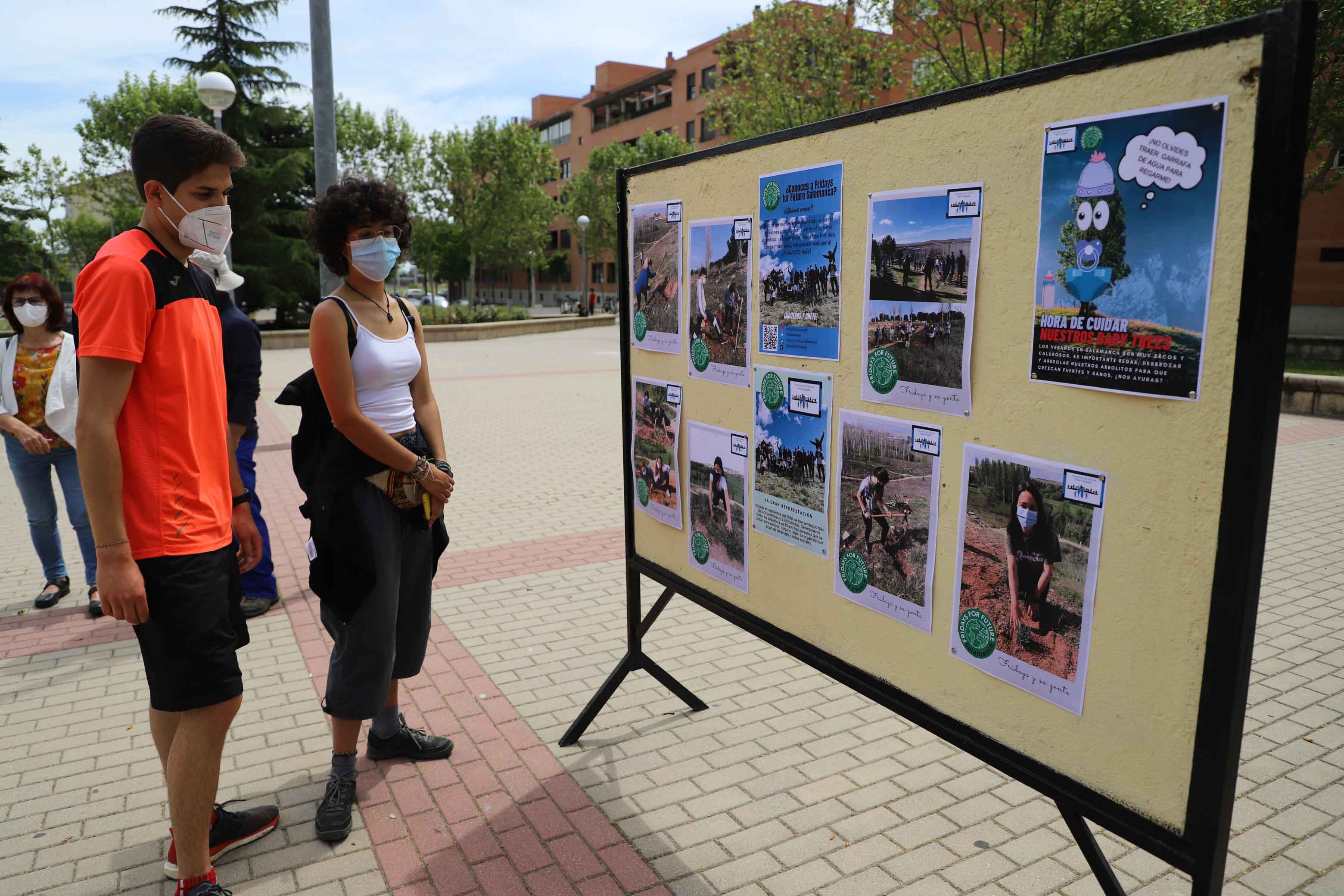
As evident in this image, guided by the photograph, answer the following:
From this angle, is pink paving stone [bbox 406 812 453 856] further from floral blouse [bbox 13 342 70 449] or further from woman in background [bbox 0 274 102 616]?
floral blouse [bbox 13 342 70 449]

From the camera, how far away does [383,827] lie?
305 cm

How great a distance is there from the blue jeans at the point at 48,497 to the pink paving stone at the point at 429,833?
3224mm

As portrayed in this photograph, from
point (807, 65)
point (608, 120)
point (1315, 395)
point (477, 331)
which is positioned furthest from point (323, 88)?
point (608, 120)

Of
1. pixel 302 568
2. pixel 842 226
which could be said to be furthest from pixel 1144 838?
pixel 302 568

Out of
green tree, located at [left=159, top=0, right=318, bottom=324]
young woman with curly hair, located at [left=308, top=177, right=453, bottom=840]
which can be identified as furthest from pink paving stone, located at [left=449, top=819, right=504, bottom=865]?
green tree, located at [left=159, top=0, right=318, bottom=324]

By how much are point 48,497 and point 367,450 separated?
356 cm

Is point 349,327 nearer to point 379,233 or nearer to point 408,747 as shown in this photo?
point 379,233

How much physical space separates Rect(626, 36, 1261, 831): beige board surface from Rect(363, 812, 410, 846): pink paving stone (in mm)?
1717

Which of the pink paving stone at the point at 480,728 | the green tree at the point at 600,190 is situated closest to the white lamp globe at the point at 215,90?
the pink paving stone at the point at 480,728

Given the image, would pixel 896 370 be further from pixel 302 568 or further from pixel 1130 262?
pixel 302 568

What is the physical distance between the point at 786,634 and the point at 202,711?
1721 millimetres

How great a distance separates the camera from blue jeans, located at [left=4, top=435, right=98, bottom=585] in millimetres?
5078

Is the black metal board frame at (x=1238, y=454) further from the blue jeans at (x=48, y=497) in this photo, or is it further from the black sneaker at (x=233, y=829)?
the blue jeans at (x=48, y=497)

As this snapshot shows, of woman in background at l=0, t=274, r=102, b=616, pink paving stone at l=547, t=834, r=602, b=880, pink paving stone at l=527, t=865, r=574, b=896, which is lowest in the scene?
pink paving stone at l=547, t=834, r=602, b=880
